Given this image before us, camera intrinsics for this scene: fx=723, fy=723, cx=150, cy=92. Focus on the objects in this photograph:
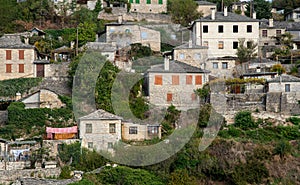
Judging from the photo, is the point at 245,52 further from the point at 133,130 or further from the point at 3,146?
the point at 3,146

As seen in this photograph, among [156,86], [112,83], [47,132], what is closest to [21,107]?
[47,132]

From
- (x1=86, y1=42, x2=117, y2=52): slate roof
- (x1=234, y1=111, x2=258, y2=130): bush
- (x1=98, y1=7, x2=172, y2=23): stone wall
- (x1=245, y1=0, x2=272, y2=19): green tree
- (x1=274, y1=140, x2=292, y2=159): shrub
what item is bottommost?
(x1=274, y1=140, x2=292, y2=159): shrub

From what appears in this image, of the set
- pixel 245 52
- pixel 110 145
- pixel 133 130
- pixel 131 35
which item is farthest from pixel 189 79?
pixel 131 35

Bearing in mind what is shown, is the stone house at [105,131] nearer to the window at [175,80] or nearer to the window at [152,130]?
the window at [152,130]

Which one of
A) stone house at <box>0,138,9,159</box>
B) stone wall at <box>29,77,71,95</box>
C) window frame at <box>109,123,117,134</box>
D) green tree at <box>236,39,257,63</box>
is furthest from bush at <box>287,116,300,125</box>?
stone house at <box>0,138,9,159</box>

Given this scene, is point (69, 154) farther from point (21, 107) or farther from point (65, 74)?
point (65, 74)

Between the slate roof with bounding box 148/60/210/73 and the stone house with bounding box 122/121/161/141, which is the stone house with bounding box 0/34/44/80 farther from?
the stone house with bounding box 122/121/161/141
